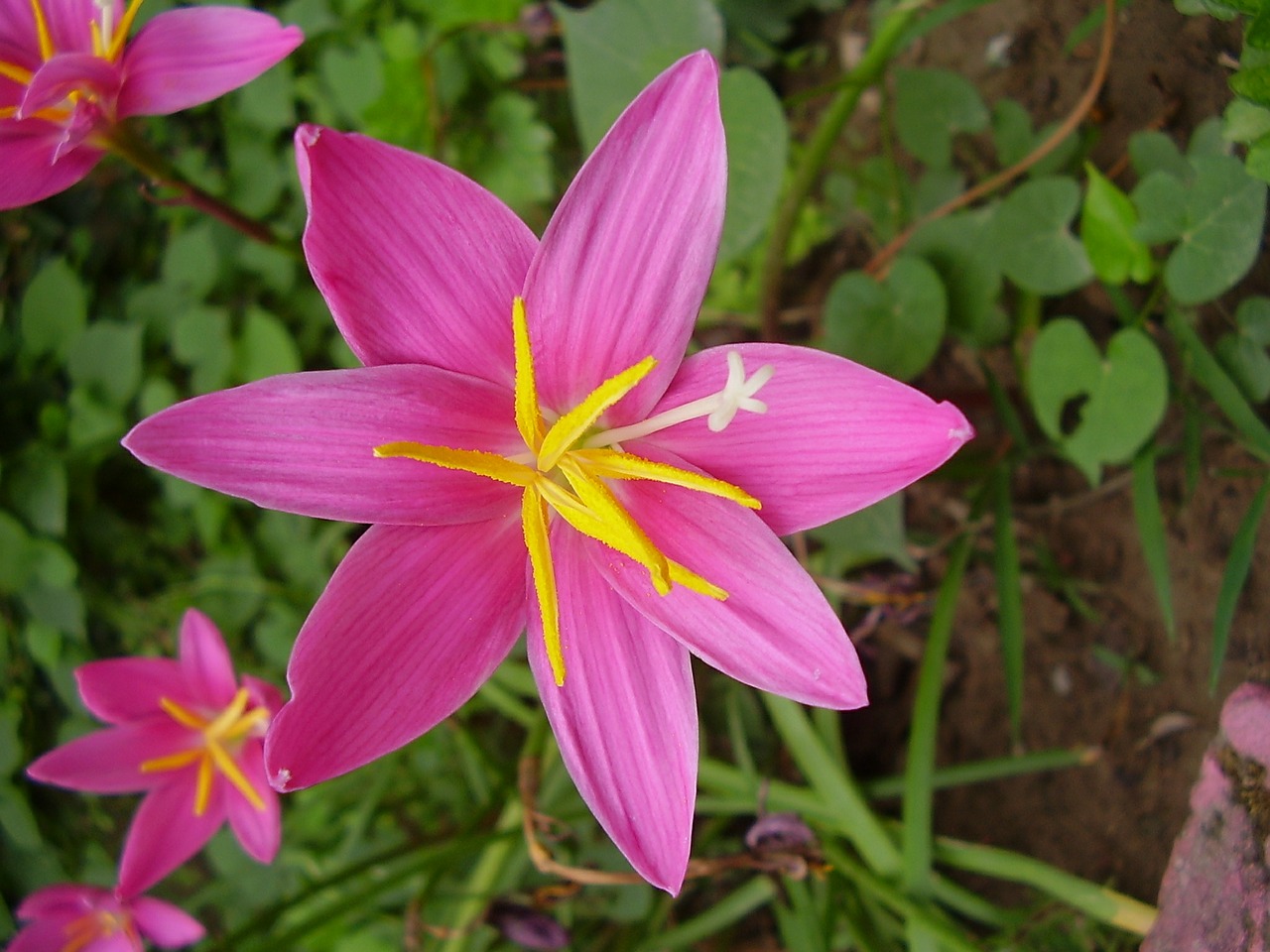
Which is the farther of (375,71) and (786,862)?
(375,71)

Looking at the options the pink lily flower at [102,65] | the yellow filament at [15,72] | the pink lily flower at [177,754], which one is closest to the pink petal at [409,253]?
the pink lily flower at [102,65]

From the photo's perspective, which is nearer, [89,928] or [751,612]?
[751,612]

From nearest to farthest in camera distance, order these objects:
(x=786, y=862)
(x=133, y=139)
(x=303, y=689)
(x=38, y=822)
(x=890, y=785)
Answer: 1. (x=303, y=689)
2. (x=133, y=139)
3. (x=786, y=862)
4. (x=890, y=785)
5. (x=38, y=822)

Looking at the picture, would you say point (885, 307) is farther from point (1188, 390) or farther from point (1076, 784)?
point (1076, 784)

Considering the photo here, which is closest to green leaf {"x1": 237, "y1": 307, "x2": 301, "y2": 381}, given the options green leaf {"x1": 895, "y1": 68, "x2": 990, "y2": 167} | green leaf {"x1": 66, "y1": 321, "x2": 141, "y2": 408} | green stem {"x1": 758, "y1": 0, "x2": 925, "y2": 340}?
green leaf {"x1": 66, "y1": 321, "x2": 141, "y2": 408}

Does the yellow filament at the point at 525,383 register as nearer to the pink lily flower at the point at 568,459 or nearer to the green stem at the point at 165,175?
the pink lily flower at the point at 568,459

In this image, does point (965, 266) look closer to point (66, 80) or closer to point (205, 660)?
point (66, 80)

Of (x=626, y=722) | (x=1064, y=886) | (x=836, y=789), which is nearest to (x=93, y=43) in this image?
(x=626, y=722)

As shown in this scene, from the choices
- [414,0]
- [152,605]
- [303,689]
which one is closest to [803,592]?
[303,689]
